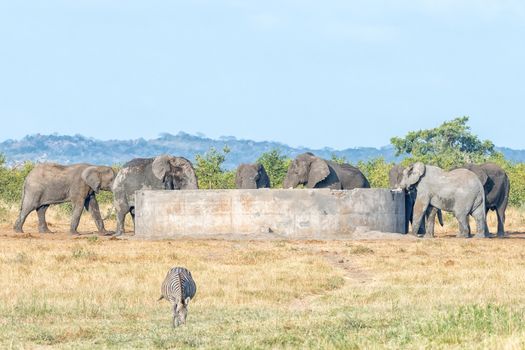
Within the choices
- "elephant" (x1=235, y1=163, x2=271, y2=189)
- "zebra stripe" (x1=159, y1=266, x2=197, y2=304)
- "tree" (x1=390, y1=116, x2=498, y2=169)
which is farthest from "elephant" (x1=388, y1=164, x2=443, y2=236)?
"tree" (x1=390, y1=116, x2=498, y2=169)

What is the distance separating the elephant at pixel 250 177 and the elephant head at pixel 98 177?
4.22m

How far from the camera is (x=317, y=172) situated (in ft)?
138

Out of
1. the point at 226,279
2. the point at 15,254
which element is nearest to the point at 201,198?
the point at 15,254

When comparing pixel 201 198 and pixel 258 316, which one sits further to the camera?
pixel 201 198

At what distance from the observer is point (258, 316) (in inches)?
736

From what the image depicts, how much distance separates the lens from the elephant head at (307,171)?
138 feet

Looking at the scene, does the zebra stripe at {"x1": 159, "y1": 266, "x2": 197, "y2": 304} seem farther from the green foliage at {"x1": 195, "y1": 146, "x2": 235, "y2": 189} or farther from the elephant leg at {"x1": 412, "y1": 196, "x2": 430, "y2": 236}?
the green foliage at {"x1": 195, "y1": 146, "x2": 235, "y2": 189}

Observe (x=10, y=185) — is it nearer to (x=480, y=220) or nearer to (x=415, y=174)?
(x=415, y=174)

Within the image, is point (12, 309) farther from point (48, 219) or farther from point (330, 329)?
point (48, 219)

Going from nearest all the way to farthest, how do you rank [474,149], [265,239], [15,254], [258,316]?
[258,316] < [15,254] < [265,239] < [474,149]

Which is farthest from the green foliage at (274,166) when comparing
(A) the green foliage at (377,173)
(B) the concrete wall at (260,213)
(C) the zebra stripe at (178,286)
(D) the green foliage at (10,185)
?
(C) the zebra stripe at (178,286)

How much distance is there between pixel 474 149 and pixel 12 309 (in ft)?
287

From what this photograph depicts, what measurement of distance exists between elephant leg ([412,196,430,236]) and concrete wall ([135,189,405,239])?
6.59 feet

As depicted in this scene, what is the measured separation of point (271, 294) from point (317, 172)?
Answer: 66.4 ft
